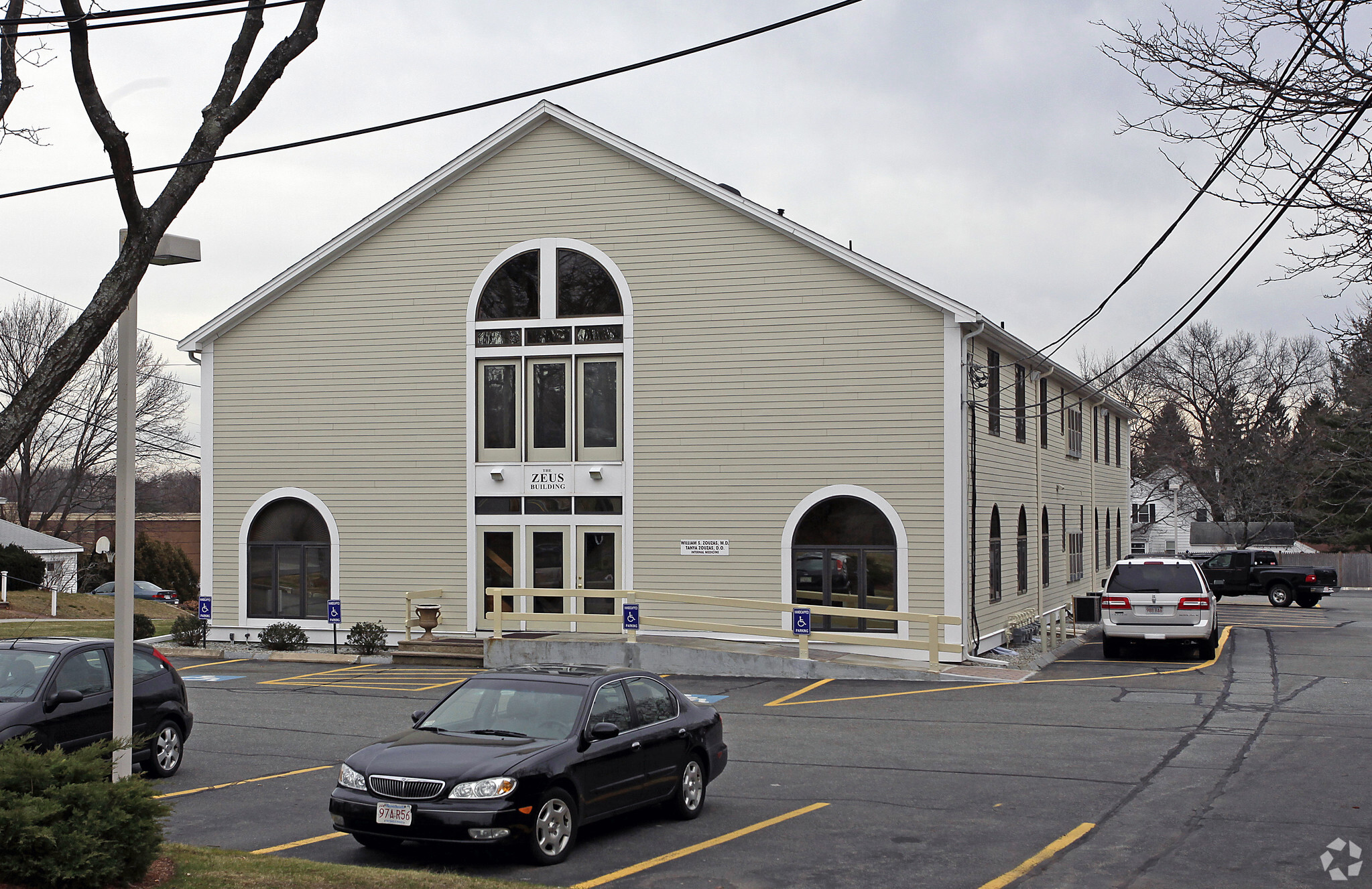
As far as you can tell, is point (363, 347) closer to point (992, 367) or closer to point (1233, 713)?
point (992, 367)

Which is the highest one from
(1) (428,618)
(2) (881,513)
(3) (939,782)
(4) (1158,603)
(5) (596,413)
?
(5) (596,413)

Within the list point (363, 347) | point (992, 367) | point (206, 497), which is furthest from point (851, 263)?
point (206, 497)

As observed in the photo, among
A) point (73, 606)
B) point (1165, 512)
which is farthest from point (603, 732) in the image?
point (1165, 512)

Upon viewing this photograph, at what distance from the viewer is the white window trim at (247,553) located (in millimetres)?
26109

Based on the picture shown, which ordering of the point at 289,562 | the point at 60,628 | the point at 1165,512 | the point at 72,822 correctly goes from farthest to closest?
the point at 1165,512 < the point at 60,628 < the point at 289,562 < the point at 72,822

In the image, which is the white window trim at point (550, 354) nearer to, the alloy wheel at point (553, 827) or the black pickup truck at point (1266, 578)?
the alloy wheel at point (553, 827)

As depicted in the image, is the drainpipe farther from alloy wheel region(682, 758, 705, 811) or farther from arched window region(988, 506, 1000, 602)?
alloy wheel region(682, 758, 705, 811)

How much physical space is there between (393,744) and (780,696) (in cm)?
1065

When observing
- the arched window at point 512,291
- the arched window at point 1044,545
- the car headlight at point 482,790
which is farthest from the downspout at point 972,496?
the car headlight at point 482,790

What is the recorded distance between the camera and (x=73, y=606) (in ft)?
144

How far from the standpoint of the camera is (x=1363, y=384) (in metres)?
14.5

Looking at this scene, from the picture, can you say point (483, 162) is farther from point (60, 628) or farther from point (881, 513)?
point (60, 628)

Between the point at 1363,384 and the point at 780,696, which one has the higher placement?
the point at 1363,384

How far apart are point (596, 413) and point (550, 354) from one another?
156cm
